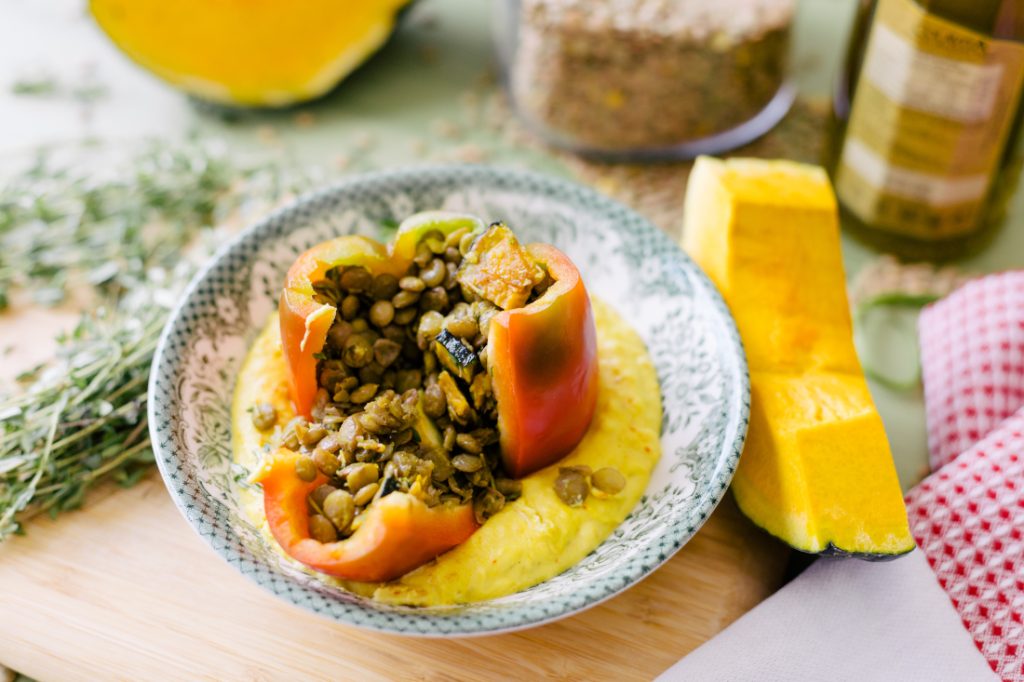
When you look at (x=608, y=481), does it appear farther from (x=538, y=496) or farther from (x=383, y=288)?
(x=383, y=288)

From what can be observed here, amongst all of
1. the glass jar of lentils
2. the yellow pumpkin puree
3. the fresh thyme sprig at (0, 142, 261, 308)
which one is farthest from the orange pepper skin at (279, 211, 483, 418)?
the glass jar of lentils

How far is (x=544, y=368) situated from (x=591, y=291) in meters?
0.54

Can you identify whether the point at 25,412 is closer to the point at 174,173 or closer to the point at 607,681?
the point at 174,173

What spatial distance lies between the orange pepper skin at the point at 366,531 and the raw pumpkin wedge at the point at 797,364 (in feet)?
1.77

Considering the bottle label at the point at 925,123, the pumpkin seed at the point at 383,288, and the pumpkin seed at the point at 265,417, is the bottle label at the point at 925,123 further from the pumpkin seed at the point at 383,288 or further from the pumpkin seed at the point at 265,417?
the pumpkin seed at the point at 265,417

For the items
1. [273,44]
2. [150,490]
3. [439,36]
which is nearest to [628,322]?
[150,490]

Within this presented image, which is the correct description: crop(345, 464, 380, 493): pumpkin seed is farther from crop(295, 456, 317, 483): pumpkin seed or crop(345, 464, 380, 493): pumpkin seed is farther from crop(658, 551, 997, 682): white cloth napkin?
crop(658, 551, 997, 682): white cloth napkin

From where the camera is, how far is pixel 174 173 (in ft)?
7.65

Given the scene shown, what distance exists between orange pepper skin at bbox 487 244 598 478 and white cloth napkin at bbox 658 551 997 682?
413 millimetres

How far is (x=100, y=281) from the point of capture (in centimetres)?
209

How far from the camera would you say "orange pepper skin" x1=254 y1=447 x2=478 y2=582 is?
129cm

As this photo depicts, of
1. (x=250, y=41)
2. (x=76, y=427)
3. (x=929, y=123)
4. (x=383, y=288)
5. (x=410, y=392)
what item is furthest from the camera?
(x=250, y=41)

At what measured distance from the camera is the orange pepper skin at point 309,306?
148 centimetres

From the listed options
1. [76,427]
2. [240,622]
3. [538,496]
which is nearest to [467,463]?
[538,496]
